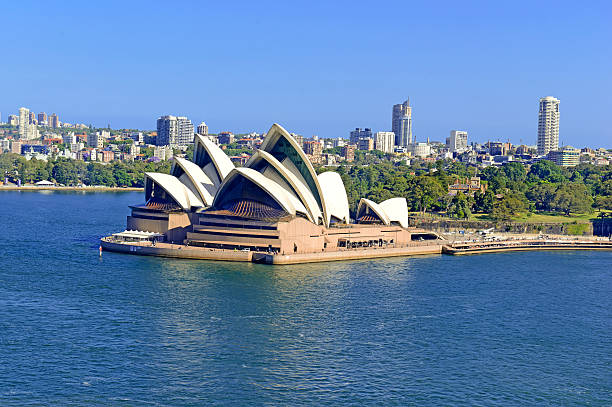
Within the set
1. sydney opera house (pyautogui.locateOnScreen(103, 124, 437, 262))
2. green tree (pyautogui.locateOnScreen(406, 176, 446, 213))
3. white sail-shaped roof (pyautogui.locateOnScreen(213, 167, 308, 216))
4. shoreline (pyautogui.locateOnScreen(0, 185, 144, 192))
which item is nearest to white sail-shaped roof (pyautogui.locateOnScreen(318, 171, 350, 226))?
sydney opera house (pyautogui.locateOnScreen(103, 124, 437, 262))

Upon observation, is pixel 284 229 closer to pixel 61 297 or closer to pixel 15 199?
pixel 61 297

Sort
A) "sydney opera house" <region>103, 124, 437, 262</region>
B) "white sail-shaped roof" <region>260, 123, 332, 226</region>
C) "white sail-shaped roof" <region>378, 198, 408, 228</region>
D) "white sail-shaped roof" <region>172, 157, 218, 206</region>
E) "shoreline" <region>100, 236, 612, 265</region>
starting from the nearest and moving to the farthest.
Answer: "shoreline" <region>100, 236, 612, 265</region> → "sydney opera house" <region>103, 124, 437, 262</region> → "white sail-shaped roof" <region>260, 123, 332, 226</region> → "white sail-shaped roof" <region>172, 157, 218, 206</region> → "white sail-shaped roof" <region>378, 198, 408, 228</region>

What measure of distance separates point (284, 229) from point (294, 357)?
26.1m

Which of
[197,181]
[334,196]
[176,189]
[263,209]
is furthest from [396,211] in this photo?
[176,189]

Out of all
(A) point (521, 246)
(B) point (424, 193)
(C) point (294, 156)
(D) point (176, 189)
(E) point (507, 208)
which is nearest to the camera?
(C) point (294, 156)

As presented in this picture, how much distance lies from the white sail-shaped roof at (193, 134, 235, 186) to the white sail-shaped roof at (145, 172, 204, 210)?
3185mm

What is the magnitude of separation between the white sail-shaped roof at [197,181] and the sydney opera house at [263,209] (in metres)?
0.09

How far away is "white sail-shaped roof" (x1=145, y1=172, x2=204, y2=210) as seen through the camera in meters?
69.1

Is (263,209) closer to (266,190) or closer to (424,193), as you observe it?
(266,190)

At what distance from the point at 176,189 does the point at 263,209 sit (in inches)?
417

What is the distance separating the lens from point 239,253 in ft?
200

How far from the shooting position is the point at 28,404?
98.1 feet

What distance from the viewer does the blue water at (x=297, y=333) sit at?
32.2 m

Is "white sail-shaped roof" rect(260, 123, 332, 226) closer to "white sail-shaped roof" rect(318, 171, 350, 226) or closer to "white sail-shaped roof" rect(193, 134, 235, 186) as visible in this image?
"white sail-shaped roof" rect(318, 171, 350, 226)
